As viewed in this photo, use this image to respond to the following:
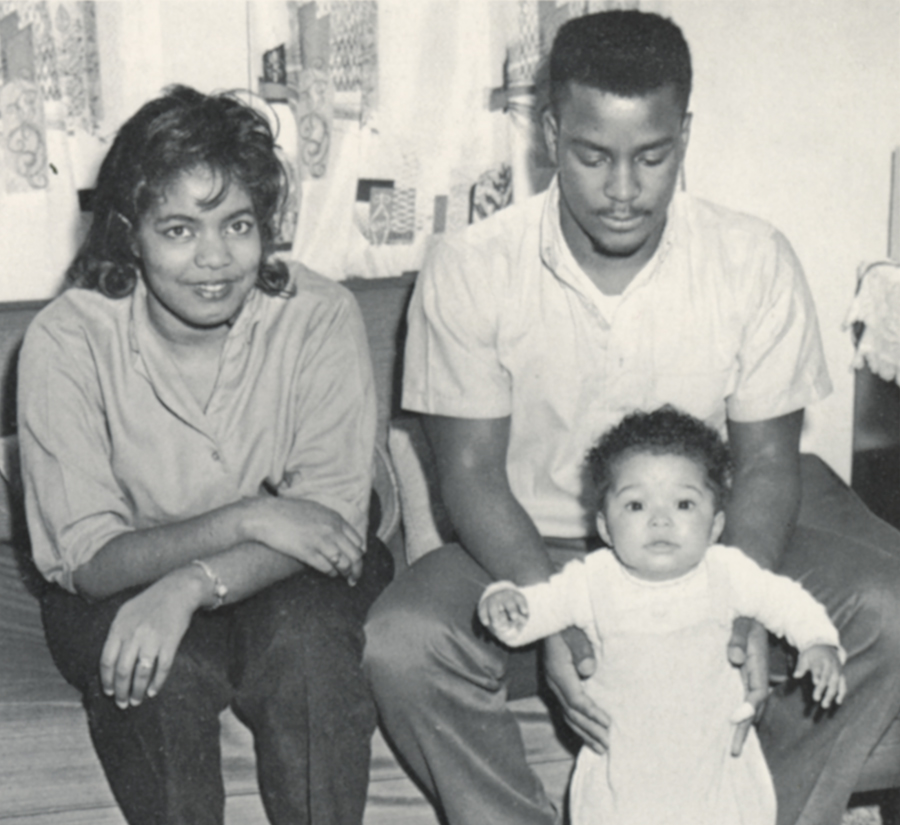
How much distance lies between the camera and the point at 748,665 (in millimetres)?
1692

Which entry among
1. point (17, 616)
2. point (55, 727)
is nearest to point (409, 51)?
point (17, 616)

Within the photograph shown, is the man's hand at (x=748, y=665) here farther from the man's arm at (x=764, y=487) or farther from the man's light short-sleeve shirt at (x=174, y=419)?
the man's light short-sleeve shirt at (x=174, y=419)

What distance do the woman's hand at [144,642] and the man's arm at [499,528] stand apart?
436mm

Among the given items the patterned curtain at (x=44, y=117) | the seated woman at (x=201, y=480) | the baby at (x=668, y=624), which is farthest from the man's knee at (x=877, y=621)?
the patterned curtain at (x=44, y=117)

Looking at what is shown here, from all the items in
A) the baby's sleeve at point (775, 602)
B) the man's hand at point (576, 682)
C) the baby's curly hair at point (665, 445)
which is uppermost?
the baby's curly hair at point (665, 445)

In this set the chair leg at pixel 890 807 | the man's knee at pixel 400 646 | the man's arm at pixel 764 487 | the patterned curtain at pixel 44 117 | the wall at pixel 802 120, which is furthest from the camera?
the wall at pixel 802 120

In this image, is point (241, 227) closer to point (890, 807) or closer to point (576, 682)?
point (576, 682)

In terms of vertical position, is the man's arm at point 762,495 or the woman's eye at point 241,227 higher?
the woman's eye at point 241,227

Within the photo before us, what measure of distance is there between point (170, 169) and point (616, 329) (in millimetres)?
707

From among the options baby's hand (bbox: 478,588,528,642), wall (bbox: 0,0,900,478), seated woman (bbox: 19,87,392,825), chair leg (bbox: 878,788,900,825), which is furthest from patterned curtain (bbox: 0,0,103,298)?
chair leg (bbox: 878,788,900,825)

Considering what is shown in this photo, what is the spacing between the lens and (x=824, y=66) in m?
2.73

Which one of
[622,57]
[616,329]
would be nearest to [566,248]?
[616,329]

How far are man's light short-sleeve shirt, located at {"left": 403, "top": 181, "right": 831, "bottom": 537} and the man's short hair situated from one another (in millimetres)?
224

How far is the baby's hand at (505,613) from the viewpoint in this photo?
170cm
